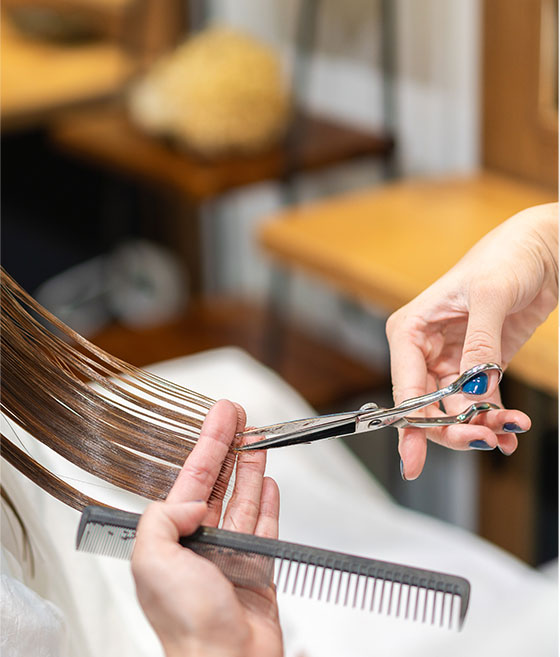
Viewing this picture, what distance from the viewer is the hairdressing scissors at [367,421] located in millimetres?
395

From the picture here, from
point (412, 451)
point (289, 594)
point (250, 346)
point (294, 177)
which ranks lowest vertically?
point (250, 346)

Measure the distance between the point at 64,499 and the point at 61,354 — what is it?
0.24 feet

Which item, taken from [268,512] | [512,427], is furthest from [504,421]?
[268,512]

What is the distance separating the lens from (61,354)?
0.41 m

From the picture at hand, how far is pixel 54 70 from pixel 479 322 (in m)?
1.29

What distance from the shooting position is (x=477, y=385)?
0.40m

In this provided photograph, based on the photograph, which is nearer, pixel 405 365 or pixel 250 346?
pixel 405 365

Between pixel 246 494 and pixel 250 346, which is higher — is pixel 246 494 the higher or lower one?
the higher one

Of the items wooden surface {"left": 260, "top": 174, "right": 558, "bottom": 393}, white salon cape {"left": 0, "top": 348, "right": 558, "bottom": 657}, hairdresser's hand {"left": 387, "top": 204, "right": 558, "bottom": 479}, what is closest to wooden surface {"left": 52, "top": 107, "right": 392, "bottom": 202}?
wooden surface {"left": 260, "top": 174, "right": 558, "bottom": 393}

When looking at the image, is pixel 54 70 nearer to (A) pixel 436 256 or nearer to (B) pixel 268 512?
(A) pixel 436 256

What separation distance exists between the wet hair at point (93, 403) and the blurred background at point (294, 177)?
215 millimetres

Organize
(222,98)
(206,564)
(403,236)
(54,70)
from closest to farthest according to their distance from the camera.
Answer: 1. (206,564)
2. (403,236)
3. (222,98)
4. (54,70)

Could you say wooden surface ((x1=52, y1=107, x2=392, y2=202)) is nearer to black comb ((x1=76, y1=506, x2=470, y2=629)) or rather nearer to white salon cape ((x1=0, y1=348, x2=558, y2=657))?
white salon cape ((x1=0, y1=348, x2=558, y2=657))

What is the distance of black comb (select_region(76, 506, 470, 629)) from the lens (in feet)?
1.15
